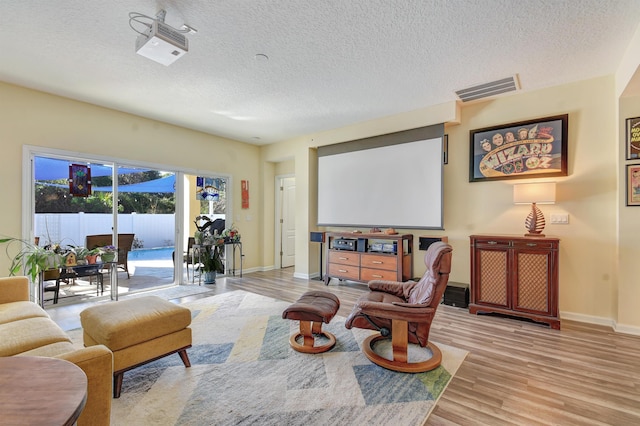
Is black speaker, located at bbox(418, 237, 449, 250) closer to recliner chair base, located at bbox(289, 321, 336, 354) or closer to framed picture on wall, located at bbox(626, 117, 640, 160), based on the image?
framed picture on wall, located at bbox(626, 117, 640, 160)

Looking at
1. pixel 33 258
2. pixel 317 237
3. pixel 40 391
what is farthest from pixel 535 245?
pixel 33 258

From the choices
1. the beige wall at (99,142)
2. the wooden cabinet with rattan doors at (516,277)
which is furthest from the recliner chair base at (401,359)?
the beige wall at (99,142)

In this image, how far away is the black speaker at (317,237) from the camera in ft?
18.7

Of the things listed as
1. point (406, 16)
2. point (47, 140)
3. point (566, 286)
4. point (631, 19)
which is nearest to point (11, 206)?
point (47, 140)

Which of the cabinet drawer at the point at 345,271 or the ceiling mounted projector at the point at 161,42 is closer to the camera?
the ceiling mounted projector at the point at 161,42

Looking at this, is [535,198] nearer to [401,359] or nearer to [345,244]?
[401,359]

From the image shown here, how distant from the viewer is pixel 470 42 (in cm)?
278

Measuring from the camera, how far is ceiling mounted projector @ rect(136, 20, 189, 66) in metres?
2.37

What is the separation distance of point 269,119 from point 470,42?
320cm

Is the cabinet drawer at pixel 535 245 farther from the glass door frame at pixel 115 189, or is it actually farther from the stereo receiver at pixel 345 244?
the glass door frame at pixel 115 189

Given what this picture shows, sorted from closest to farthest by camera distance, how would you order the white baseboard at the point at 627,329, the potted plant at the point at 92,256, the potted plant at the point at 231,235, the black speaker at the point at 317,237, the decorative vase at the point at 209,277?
the white baseboard at the point at 627,329, the potted plant at the point at 92,256, the decorative vase at the point at 209,277, the black speaker at the point at 317,237, the potted plant at the point at 231,235

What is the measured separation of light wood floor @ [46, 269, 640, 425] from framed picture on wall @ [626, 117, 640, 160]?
1.94m

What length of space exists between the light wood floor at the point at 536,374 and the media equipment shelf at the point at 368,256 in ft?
3.59

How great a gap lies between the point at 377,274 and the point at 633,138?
348 centimetres
